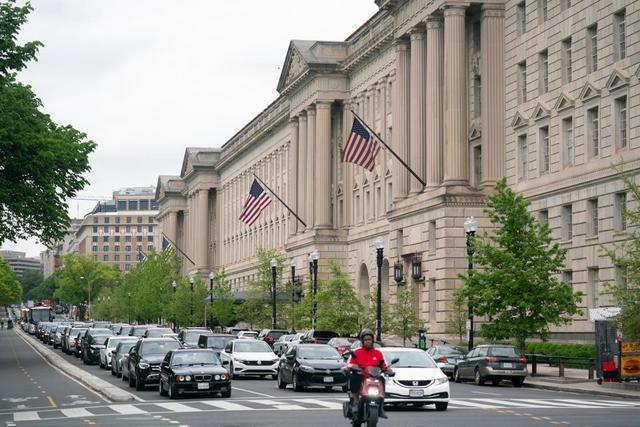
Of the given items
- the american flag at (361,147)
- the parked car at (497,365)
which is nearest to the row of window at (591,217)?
the parked car at (497,365)

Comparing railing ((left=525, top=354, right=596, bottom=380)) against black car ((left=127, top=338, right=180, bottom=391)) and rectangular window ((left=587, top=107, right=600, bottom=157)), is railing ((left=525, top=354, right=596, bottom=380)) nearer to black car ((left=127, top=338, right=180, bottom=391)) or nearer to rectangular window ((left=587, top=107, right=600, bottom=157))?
rectangular window ((left=587, top=107, right=600, bottom=157))

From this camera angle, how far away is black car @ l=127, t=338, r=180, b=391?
143 ft

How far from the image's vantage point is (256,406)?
3431 cm

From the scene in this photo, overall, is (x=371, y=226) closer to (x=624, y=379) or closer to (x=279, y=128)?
(x=279, y=128)

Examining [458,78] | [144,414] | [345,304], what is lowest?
[144,414]

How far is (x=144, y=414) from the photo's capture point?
104 ft

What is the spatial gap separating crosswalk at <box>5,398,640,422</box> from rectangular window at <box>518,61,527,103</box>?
110 ft

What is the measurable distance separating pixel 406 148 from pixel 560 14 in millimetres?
20753

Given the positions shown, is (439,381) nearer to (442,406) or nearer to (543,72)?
(442,406)

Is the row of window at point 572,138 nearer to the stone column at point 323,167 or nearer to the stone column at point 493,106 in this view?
the stone column at point 493,106

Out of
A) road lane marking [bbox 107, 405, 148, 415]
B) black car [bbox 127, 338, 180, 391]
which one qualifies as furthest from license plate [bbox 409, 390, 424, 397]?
black car [bbox 127, 338, 180, 391]

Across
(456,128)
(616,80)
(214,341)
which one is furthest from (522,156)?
(214,341)

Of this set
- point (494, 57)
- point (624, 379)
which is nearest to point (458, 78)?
point (494, 57)

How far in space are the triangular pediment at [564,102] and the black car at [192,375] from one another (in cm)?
2860
